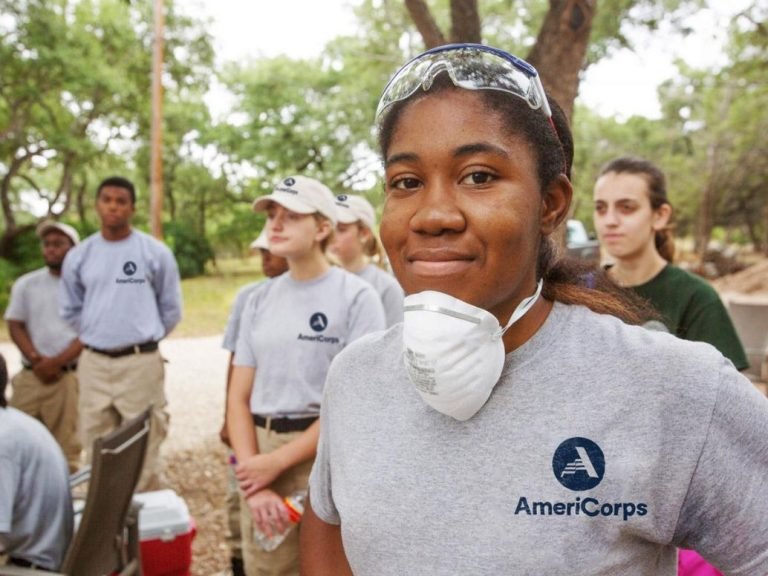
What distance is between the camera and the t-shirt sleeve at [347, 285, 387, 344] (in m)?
3.05

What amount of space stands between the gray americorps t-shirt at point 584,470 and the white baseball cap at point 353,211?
10.7ft

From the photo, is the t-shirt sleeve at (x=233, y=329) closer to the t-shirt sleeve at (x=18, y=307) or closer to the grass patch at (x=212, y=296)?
the t-shirt sleeve at (x=18, y=307)

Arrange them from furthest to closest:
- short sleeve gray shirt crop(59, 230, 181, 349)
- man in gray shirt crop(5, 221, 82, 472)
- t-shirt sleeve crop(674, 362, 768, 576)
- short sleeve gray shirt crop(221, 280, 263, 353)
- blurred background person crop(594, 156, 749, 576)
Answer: man in gray shirt crop(5, 221, 82, 472), short sleeve gray shirt crop(59, 230, 181, 349), short sleeve gray shirt crop(221, 280, 263, 353), blurred background person crop(594, 156, 749, 576), t-shirt sleeve crop(674, 362, 768, 576)

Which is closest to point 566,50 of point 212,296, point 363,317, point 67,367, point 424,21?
point 424,21

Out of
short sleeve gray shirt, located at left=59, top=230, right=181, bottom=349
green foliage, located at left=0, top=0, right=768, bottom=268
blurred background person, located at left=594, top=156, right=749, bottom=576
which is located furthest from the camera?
green foliage, located at left=0, top=0, right=768, bottom=268

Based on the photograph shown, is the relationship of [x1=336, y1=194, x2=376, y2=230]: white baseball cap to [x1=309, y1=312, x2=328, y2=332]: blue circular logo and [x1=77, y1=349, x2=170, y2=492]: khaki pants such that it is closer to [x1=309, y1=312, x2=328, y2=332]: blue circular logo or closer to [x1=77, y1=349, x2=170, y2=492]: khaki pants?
[x1=309, y1=312, x2=328, y2=332]: blue circular logo

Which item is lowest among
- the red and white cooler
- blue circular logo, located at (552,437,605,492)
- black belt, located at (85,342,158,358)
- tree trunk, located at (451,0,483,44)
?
the red and white cooler

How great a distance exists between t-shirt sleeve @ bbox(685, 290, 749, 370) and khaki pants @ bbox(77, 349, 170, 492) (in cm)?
375

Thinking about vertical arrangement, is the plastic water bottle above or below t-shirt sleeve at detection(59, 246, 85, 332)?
below

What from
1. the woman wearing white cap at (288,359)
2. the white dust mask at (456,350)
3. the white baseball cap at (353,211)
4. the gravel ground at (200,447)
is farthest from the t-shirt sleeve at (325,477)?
the gravel ground at (200,447)

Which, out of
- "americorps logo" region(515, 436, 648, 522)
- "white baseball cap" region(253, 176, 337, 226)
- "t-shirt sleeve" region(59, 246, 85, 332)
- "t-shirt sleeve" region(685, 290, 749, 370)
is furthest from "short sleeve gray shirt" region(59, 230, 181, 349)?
"americorps logo" region(515, 436, 648, 522)

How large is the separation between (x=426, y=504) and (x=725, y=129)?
95.5ft

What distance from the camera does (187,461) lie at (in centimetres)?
661

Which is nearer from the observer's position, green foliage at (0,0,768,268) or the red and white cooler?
the red and white cooler
